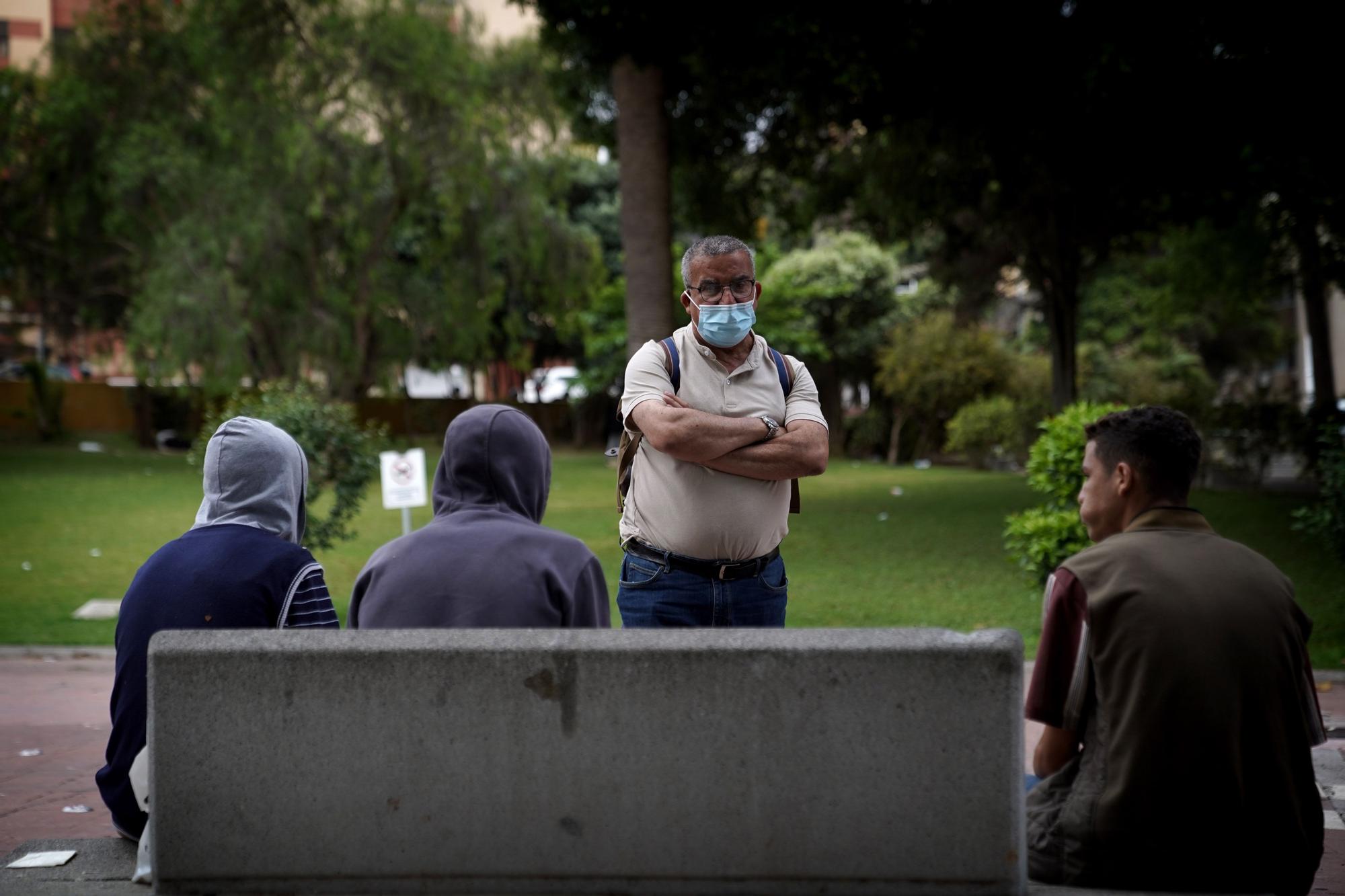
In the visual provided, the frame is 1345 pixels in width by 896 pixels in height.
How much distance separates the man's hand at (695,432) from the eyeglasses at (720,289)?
365mm

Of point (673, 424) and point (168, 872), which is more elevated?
point (673, 424)

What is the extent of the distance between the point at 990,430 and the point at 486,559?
2526 centimetres

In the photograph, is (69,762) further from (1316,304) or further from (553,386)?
(553,386)

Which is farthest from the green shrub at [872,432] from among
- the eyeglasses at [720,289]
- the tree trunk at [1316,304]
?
the eyeglasses at [720,289]

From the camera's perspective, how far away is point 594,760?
2.96 m

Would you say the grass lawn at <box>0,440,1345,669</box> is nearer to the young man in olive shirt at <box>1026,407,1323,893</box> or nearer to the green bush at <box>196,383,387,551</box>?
the green bush at <box>196,383,387,551</box>

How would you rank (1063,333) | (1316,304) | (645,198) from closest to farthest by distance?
1. (645,198)
2. (1063,333)
3. (1316,304)

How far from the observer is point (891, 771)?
2912 millimetres

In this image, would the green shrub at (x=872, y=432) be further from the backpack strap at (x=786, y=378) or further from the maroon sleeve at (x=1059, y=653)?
the maroon sleeve at (x=1059, y=653)

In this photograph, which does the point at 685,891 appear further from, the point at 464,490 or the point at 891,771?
the point at 464,490

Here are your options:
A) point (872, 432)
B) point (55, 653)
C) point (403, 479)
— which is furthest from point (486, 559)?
point (872, 432)

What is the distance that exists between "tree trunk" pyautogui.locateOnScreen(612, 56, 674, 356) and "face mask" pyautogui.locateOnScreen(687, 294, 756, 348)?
11195mm

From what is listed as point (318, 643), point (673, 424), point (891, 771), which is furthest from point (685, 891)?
point (673, 424)

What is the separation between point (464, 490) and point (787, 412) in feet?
4.01
